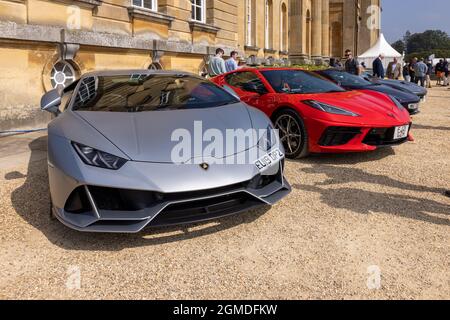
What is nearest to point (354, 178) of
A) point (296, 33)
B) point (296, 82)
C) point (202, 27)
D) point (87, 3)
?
point (296, 82)

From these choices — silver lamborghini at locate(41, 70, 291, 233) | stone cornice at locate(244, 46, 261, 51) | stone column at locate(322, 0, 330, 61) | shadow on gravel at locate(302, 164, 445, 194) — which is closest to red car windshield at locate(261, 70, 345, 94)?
shadow on gravel at locate(302, 164, 445, 194)

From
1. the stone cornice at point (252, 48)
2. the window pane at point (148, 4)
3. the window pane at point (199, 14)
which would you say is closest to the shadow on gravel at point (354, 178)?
the window pane at point (148, 4)

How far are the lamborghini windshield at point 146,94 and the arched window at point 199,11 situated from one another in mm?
10090

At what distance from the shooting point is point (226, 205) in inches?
113

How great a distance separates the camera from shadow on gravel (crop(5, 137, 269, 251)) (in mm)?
2875

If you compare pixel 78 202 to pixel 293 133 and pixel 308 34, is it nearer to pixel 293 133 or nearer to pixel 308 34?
pixel 293 133

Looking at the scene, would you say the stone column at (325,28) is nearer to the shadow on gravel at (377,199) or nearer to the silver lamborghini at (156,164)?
the shadow on gravel at (377,199)

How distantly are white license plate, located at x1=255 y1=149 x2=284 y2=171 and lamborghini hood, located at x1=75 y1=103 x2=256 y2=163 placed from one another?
15 cm

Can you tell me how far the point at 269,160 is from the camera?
3.12 m

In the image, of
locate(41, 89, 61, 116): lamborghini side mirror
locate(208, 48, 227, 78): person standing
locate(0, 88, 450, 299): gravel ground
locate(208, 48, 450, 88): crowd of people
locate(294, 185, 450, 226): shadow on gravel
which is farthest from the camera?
locate(208, 48, 450, 88): crowd of people

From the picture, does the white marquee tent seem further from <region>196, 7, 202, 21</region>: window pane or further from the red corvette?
the red corvette

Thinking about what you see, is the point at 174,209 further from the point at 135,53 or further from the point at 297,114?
the point at 135,53
